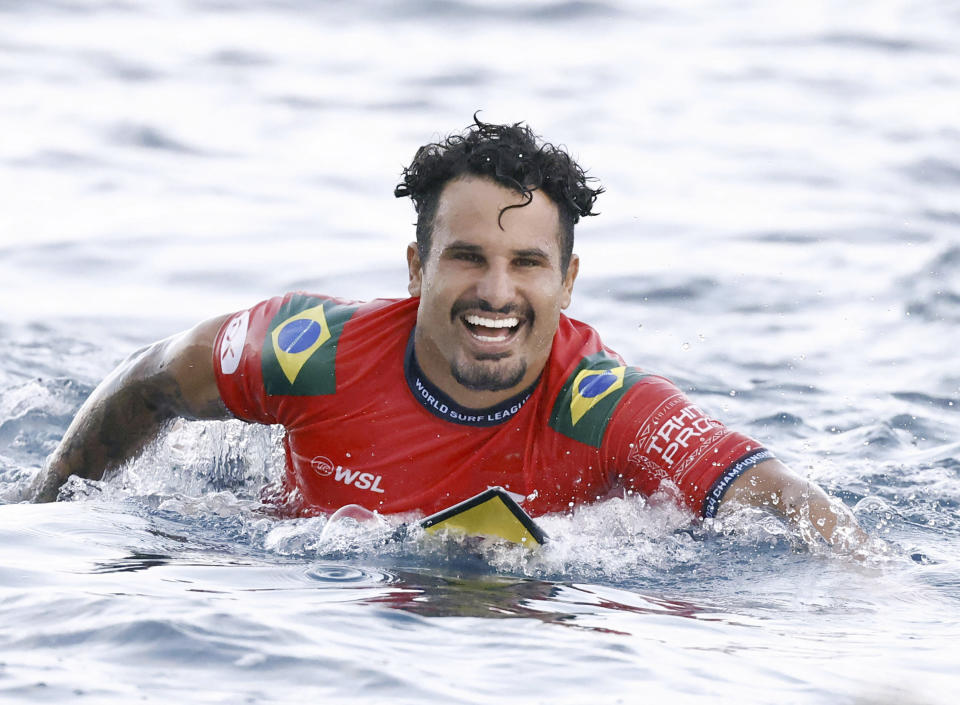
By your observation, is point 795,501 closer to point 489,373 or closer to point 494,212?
point 489,373

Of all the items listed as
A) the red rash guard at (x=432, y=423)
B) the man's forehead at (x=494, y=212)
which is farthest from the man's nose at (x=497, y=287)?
the red rash guard at (x=432, y=423)

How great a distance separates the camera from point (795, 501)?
16.4 ft

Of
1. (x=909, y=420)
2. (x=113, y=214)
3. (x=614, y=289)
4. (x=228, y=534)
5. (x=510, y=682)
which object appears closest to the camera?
(x=510, y=682)

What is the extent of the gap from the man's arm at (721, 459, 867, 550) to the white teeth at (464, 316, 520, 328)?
3.12 ft

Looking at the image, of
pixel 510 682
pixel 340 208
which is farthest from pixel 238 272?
pixel 510 682

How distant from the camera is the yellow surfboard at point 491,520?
188 inches

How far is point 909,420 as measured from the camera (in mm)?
8469

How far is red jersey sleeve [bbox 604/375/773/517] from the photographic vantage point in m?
5.08

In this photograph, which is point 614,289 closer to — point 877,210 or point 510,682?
point 877,210

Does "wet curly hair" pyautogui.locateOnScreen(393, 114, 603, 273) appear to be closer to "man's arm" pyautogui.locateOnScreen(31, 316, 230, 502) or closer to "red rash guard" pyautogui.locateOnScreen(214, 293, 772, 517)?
"red rash guard" pyautogui.locateOnScreen(214, 293, 772, 517)

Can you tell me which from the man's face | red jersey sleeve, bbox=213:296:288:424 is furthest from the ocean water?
the man's face

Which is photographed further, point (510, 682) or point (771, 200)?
point (771, 200)

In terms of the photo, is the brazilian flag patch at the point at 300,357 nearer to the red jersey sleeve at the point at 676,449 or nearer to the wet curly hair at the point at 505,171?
the wet curly hair at the point at 505,171

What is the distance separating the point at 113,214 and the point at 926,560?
8.57 meters
